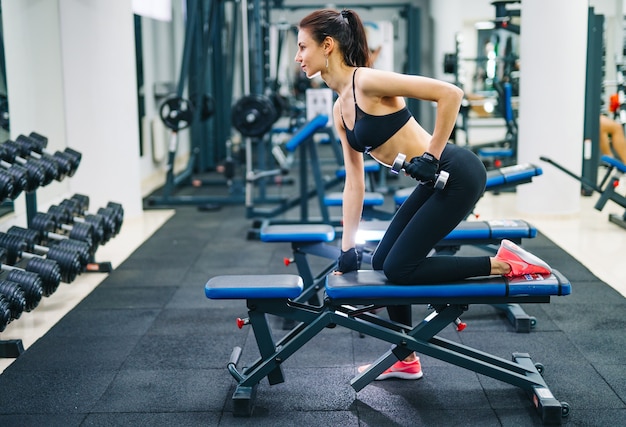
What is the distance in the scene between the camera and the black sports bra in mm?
2410

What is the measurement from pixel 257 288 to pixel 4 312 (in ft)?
3.55

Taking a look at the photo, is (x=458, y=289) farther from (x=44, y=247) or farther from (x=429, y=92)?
(x=44, y=247)

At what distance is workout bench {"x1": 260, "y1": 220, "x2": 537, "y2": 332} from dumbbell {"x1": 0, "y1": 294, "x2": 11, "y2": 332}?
111cm

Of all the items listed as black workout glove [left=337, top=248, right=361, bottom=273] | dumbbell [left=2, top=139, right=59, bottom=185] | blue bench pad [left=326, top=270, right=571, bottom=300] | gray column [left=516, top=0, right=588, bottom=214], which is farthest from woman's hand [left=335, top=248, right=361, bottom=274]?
gray column [left=516, top=0, right=588, bottom=214]

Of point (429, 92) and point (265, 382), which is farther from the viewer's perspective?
point (265, 382)

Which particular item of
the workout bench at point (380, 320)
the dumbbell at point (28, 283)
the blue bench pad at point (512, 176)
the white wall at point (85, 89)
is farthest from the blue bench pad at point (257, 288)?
the white wall at point (85, 89)

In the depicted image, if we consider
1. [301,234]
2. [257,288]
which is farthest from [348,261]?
[301,234]

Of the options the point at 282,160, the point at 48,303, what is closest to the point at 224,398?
the point at 48,303

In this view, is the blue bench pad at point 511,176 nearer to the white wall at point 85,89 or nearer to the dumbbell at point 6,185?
the dumbbell at point 6,185

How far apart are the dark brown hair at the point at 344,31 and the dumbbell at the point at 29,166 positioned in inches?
73.0

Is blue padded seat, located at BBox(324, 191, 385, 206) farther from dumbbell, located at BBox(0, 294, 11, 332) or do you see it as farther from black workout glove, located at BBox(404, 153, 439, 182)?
black workout glove, located at BBox(404, 153, 439, 182)

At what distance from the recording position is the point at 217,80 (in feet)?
28.3

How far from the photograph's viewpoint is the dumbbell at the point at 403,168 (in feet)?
7.54

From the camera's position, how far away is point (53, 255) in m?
3.66
